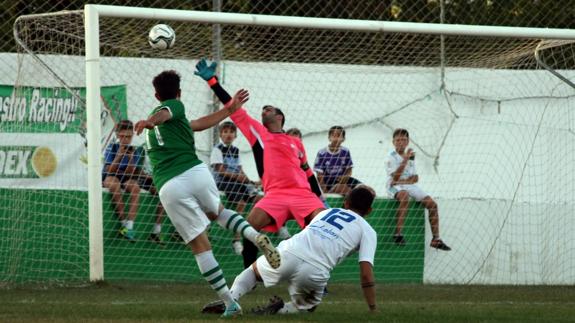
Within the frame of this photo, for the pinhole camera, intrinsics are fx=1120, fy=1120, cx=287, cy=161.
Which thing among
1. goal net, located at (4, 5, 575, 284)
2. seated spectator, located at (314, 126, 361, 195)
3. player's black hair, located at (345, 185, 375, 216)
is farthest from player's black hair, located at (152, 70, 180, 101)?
seated spectator, located at (314, 126, 361, 195)

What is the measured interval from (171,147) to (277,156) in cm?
337

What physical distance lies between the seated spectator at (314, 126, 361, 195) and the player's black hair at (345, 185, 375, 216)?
20.8 ft

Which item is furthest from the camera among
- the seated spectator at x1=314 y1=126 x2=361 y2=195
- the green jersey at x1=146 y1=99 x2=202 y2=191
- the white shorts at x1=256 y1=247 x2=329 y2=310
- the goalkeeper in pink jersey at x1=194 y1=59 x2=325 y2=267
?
the seated spectator at x1=314 y1=126 x2=361 y2=195

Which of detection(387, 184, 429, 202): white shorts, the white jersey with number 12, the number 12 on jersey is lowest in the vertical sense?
detection(387, 184, 429, 202): white shorts

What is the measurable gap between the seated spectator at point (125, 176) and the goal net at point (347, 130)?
0.09 metres

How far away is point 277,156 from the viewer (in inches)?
489

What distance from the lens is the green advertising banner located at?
49.8 feet

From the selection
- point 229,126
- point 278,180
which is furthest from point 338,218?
point 229,126

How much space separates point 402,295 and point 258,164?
2214 millimetres

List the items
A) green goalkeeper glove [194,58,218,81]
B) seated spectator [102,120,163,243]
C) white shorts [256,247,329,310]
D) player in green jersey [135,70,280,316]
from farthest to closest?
1. seated spectator [102,120,163,243]
2. green goalkeeper glove [194,58,218,81]
3. player in green jersey [135,70,280,316]
4. white shorts [256,247,329,310]

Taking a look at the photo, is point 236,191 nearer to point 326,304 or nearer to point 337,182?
point 337,182

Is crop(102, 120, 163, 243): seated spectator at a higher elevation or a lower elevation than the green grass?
higher

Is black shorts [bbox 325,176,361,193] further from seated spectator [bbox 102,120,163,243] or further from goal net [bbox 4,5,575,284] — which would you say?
seated spectator [bbox 102,120,163,243]

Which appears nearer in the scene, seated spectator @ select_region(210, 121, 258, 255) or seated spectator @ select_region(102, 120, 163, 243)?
seated spectator @ select_region(102, 120, 163, 243)
